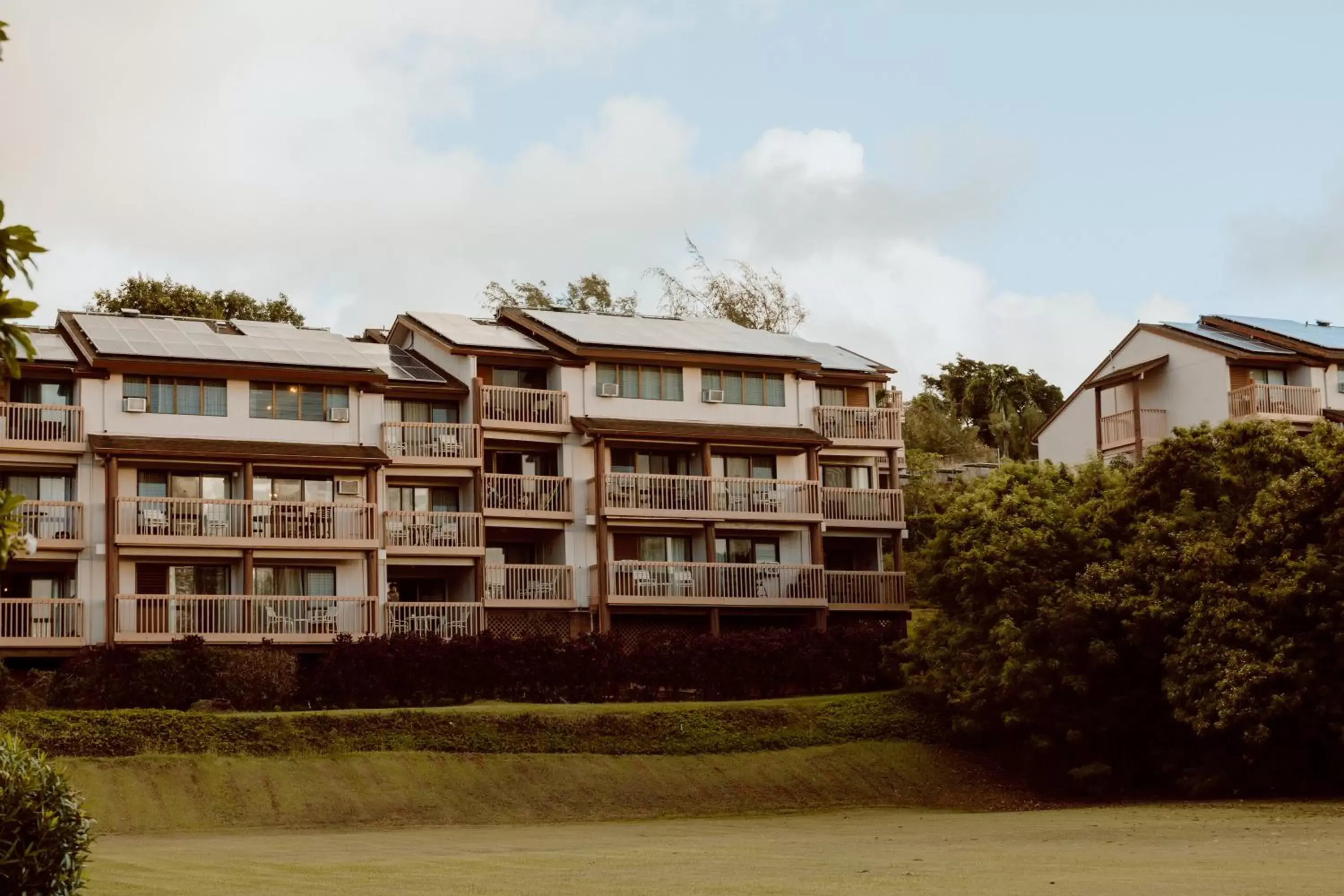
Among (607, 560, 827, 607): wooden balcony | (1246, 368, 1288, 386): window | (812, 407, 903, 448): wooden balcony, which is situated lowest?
(607, 560, 827, 607): wooden balcony

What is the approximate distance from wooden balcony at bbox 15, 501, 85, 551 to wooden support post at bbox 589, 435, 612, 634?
13899 mm

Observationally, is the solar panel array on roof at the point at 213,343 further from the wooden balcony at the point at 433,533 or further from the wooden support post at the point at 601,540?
the wooden support post at the point at 601,540

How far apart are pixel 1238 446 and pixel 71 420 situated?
28.7 metres

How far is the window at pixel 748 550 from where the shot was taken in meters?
54.6

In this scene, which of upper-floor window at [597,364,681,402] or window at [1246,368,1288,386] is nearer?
upper-floor window at [597,364,681,402]

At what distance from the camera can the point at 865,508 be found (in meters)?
56.3

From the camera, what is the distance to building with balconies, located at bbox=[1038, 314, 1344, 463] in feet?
196

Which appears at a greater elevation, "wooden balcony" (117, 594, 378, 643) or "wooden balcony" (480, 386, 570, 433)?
"wooden balcony" (480, 386, 570, 433)

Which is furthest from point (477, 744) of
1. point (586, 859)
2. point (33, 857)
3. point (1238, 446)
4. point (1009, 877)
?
point (33, 857)

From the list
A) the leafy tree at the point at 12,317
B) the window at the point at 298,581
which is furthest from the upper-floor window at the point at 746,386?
the leafy tree at the point at 12,317

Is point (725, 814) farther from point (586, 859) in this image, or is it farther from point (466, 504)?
point (466, 504)

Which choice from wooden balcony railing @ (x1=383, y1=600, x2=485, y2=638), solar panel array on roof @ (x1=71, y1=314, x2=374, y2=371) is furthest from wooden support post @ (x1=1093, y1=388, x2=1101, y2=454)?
solar panel array on roof @ (x1=71, y1=314, x2=374, y2=371)

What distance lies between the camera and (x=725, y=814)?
124ft

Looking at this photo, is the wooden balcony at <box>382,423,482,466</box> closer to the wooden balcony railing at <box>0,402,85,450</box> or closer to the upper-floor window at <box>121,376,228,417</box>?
the upper-floor window at <box>121,376,228,417</box>
